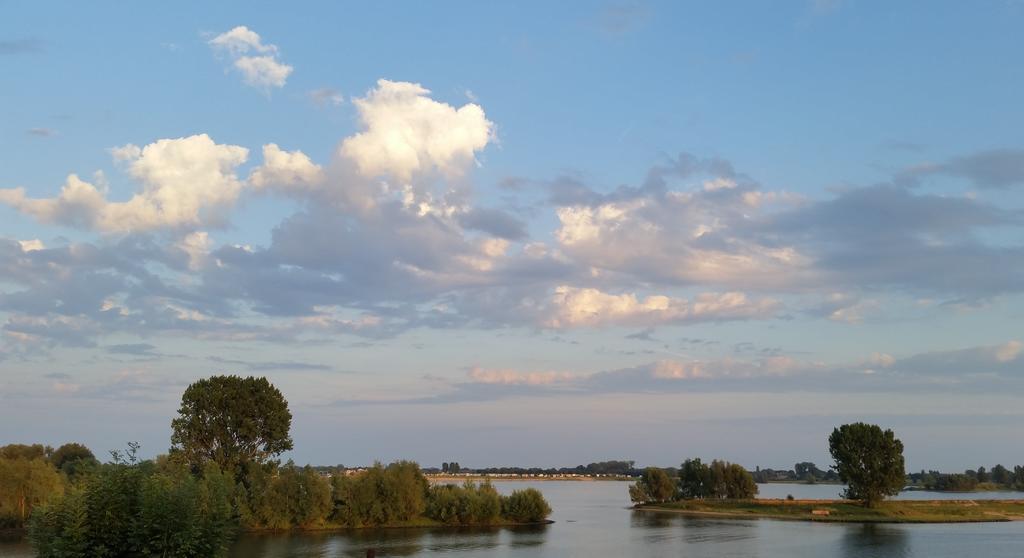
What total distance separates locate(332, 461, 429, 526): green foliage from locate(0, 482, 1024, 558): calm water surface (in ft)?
14.6

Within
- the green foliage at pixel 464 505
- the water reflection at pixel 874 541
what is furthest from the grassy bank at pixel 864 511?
the green foliage at pixel 464 505

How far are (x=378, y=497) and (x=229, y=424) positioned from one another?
62.8 ft

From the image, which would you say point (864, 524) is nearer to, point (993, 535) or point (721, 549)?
point (993, 535)

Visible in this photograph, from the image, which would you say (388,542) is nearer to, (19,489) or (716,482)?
(19,489)

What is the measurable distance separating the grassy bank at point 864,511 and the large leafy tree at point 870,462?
2512mm

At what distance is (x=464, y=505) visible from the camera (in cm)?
9800

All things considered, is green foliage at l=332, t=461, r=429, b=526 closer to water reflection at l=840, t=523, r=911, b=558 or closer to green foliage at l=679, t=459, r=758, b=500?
water reflection at l=840, t=523, r=911, b=558

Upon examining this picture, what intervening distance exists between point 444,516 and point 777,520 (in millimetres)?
49831

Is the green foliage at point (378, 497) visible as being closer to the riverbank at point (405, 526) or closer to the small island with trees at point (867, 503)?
the riverbank at point (405, 526)

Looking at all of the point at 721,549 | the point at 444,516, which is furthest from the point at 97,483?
the point at 444,516

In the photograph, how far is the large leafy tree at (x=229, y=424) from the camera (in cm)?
8956

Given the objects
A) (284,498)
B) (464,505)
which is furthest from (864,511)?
(284,498)

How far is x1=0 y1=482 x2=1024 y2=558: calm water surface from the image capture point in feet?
219

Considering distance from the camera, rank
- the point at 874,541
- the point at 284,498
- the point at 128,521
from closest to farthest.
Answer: the point at 128,521, the point at 874,541, the point at 284,498
